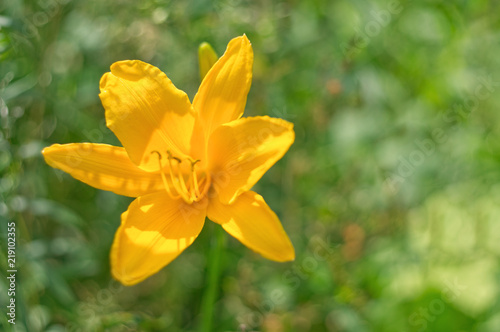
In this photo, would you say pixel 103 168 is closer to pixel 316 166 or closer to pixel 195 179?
pixel 195 179

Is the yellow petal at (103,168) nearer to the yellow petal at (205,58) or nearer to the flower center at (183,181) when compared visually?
the flower center at (183,181)

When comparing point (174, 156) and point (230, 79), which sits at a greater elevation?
point (230, 79)

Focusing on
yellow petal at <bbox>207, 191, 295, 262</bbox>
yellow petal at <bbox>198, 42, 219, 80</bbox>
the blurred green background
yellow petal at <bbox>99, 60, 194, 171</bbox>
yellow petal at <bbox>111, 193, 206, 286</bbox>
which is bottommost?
the blurred green background

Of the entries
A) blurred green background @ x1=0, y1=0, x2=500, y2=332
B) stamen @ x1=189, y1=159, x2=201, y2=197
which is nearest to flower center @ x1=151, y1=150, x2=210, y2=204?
stamen @ x1=189, y1=159, x2=201, y2=197

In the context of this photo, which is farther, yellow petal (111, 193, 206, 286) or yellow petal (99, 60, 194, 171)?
yellow petal (99, 60, 194, 171)

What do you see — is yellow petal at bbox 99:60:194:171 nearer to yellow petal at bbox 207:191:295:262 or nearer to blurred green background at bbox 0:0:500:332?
yellow petal at bbox 207:191:295:262

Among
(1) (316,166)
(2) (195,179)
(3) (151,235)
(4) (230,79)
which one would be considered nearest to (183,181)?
(2) (195,179)

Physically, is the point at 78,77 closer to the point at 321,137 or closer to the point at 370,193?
the point at 321,137
